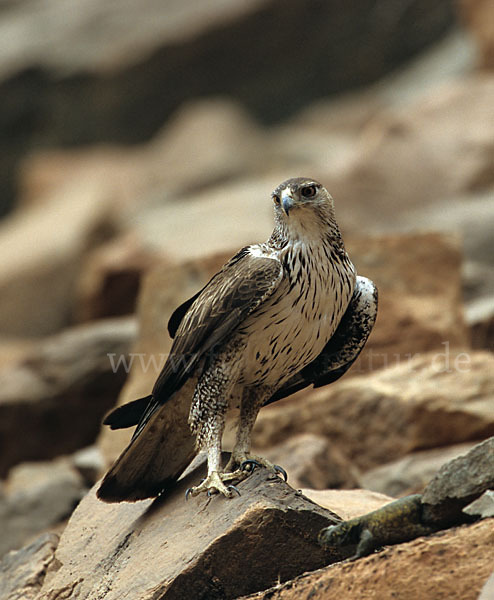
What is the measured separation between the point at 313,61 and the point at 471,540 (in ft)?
61.0

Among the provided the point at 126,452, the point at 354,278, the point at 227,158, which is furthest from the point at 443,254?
the point at 227,158

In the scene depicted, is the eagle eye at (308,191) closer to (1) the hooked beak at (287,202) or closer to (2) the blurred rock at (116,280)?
(1) the hooked beak at (287,202)

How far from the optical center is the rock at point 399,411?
7492mm

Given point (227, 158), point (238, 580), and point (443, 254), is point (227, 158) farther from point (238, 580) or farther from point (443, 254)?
point (238, 580)

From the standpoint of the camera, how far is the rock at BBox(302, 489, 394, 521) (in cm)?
540

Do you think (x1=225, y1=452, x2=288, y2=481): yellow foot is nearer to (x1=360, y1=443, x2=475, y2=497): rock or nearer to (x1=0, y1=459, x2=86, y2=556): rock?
(x1=360, y1=443, x2=475, y2=497): rock

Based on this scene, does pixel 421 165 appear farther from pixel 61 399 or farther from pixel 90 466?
pixel 90 466

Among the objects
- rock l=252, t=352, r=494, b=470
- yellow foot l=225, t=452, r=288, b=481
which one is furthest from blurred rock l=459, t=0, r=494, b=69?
yellow foot l=225, t=452, r=288, b=481

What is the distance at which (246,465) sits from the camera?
496 cm

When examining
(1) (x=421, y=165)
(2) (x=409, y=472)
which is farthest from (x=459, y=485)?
(1) (x=421, y=165)

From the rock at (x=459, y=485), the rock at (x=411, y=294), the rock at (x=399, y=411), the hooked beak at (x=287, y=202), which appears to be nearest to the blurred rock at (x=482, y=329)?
the rock at (x=411, y=294)

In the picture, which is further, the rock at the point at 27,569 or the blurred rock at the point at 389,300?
the blurred rock at the point at 389,300

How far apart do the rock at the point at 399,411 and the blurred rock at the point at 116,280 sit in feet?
19.8

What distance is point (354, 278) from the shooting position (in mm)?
5086
